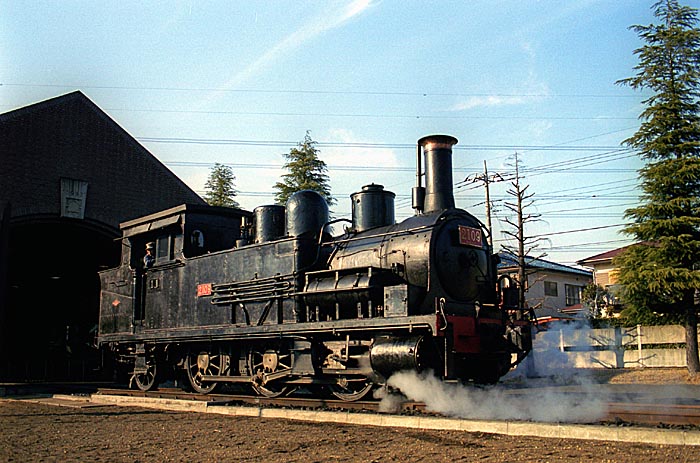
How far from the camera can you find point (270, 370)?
476 inches

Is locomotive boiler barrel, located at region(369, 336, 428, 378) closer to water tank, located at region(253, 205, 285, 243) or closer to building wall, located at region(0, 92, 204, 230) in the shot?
water tank, located at region(253, 205, 285, 243)

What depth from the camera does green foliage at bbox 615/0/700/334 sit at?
2014 centimetres

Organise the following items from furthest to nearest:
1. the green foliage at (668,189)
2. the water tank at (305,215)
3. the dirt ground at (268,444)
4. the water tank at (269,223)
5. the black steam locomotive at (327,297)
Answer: the green foliage at (668,189)
the water tank at (269,223)
the water tank at (305,215)
the black steam locomotive at (327,297)
the dirt ground at (268,444)

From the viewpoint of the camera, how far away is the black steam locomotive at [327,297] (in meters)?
10.2

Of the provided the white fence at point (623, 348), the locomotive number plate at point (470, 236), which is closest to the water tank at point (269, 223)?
the locomotive number plate at point (470, 236)

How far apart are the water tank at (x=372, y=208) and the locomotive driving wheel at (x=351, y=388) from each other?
2.80 metres

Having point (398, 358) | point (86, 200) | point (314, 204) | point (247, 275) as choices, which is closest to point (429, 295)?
point (398, 358)

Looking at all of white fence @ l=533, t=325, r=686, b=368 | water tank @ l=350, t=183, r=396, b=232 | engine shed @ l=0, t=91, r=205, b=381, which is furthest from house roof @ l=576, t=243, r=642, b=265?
water tank @ l=350, t=183, r=396, b=232

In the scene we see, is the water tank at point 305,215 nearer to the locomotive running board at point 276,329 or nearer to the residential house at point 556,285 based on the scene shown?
the locomotive running board at point 276,329

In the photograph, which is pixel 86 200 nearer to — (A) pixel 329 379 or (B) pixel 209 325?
(B) pixel 209 325

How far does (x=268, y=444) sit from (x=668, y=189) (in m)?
17.5

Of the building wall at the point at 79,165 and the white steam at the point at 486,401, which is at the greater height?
the building wall at the point at 79,165

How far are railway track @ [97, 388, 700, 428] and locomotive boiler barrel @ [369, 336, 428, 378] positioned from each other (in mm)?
701

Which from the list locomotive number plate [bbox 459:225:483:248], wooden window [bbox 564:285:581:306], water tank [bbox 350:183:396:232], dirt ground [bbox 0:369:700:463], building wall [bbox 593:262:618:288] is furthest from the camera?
wooden window [bbox 564:285:581:306]
